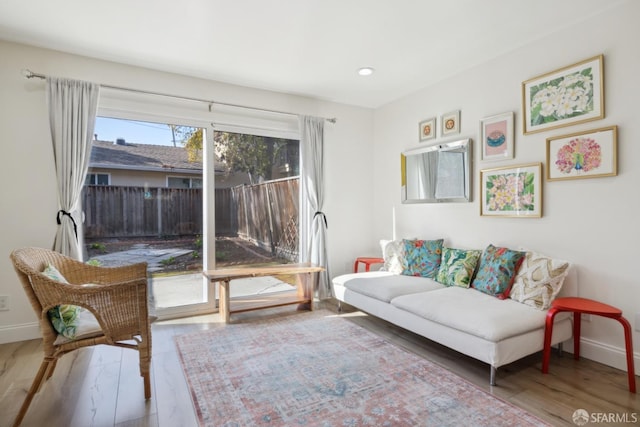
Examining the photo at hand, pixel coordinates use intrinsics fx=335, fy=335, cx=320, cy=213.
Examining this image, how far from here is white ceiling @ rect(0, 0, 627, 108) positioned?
2350 millimetres

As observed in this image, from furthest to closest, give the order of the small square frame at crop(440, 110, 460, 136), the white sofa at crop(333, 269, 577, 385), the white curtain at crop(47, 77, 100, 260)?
the small square frame at crop(440, 110, 460, 136) < the white curtain at crop(47, 77, 100, 260) < the white sofa at crop(333, 269, 577, 385)

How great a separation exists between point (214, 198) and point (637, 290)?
12.1 feet

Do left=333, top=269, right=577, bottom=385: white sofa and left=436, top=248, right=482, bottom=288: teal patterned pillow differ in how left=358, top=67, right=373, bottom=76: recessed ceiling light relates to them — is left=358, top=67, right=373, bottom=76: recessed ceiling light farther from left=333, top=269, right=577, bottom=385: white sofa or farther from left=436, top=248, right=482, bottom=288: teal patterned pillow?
left=333, top=269, right=577, bottom=385: white sofa

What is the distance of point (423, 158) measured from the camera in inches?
153

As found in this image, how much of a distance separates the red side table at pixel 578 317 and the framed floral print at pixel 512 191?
761mm

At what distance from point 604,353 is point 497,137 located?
1885mm

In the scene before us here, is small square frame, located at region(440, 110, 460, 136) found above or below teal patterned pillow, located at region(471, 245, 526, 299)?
above

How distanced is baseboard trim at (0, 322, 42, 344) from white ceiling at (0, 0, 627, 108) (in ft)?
7.88

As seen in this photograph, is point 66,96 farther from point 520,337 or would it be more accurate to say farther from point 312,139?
point 520,337

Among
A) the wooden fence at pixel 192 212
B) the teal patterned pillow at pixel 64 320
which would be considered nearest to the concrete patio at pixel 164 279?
the wooden fence at pixel 192 212

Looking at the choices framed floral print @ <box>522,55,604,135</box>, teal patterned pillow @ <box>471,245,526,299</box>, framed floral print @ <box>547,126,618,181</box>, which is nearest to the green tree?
teal patterned pillow @ <box>471,245,526,299</box>

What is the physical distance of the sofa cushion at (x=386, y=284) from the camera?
301 centimetres

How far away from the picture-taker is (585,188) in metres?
2.51

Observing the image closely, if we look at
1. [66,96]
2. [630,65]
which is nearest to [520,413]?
[630,65]
